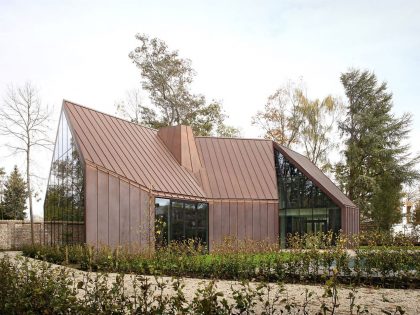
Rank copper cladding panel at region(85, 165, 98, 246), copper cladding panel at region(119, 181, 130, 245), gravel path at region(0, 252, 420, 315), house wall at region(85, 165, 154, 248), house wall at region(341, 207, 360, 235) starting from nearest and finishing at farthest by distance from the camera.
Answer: gravel path at region(0, 252, 420, 315)
copper cladding panel at region(85, 165, 98, 246)
house wall at region(85, 165, 154, 248)
copper cladding panel at region(119, 181, 130, 245)
house wall at region(341, 207, 360, 235)

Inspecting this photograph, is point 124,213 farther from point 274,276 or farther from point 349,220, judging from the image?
point 349,220

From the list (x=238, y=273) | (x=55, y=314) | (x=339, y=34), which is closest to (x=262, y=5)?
(x=339, y=34)

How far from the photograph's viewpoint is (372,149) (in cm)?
3709

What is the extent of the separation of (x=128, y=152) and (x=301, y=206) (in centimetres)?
1086

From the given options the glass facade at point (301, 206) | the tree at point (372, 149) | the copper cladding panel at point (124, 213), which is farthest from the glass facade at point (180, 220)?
the tree at point (372, 149)

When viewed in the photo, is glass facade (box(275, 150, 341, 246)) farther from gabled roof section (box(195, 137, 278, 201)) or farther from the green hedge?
the green hedge

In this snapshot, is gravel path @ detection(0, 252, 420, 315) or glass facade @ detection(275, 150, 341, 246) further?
glass facade @ detection(275, 150, 341, 246)

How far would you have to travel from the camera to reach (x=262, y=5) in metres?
11.8

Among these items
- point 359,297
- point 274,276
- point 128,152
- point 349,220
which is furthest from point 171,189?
point 359,297

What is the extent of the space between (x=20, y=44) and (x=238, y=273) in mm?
11702

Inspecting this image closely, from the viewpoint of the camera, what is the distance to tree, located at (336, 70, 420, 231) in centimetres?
3619

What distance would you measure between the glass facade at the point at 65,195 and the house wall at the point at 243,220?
262 inches

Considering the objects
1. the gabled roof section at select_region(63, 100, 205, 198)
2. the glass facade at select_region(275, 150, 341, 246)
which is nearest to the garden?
the gabled roof section at select_region(63, 100, 205, 198)

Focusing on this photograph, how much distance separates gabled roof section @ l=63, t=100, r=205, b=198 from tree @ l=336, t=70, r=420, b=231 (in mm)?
19465
